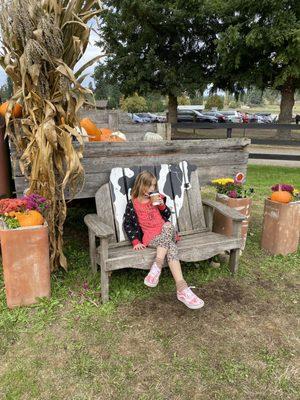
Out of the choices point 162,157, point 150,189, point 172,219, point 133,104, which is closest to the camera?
point 150,189

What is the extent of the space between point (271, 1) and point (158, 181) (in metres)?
12.3

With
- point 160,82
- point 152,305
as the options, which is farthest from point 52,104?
point 160,82

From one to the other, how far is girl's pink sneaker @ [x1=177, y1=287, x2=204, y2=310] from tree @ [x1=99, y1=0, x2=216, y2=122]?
15307 mm

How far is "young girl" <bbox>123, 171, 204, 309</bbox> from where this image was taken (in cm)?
310

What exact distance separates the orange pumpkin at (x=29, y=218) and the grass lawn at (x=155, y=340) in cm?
70

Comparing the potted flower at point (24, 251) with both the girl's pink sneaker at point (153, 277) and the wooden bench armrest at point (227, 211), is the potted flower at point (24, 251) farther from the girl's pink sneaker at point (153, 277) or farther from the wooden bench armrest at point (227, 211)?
the wooden bench armrest at point (227, 211)

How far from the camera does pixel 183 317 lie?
9.72 feet

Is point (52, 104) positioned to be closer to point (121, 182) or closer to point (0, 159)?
point (121, 182)

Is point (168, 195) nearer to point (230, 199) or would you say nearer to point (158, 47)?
point (230, 199)

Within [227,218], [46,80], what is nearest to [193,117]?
[227,218]

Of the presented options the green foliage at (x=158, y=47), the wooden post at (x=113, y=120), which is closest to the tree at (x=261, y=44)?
the green foliage at (x=158, y=47)

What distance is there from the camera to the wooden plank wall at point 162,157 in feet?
12.1

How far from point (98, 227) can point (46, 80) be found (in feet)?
4.36

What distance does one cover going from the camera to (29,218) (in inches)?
118
